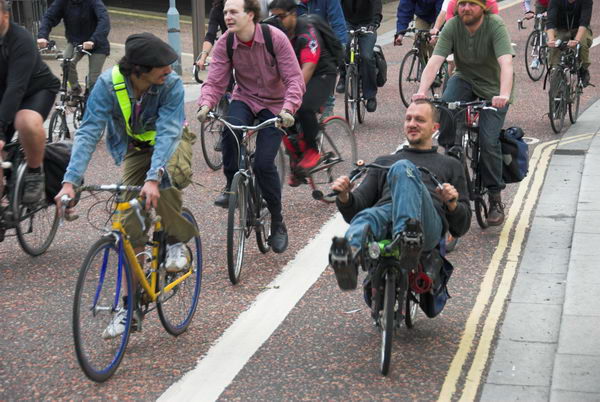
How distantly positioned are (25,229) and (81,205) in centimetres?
165

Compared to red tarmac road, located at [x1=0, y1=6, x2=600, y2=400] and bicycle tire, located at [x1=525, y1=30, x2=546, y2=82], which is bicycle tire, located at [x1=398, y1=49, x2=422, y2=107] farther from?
red tarmac road, located at [x1=0, y1=6, x2=600, y2=400]

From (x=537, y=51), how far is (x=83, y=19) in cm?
818

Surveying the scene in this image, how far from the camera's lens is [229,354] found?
18.3ft

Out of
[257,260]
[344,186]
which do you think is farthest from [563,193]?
[344,186]

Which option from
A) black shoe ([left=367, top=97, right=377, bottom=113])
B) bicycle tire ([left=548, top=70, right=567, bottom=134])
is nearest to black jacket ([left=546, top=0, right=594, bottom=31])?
bicycle tire ([left=548, top=70, right=567, bottom=134])

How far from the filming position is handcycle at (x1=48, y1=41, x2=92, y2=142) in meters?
11.2

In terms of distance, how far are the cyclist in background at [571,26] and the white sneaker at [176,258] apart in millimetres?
7723

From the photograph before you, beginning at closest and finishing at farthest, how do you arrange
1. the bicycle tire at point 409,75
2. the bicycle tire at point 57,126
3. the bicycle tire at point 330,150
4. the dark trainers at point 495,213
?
the dark trainers at point 495,213, the bicycle tire at point 330,150, the bicycle tire at point 57,126, the bicycle tire at point 409,75

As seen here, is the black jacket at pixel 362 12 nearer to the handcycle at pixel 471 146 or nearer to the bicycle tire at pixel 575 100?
the bicycle tire at pixel 575 100

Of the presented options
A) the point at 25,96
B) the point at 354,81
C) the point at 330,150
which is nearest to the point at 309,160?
the point at 330,150

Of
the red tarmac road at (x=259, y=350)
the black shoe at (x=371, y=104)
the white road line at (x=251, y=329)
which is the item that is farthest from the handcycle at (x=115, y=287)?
the black shoe at (x=371, y=104)

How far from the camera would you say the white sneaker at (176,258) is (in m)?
5.55

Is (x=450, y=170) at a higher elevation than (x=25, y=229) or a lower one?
higher

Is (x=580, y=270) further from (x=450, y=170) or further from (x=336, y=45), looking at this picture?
(x=336, y=45)
